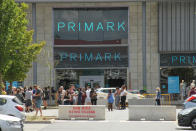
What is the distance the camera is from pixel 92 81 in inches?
1529

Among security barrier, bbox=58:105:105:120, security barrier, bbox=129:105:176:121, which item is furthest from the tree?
security barrier, bbox=129:105:176:121

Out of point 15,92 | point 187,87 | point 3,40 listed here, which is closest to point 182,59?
point 187,87

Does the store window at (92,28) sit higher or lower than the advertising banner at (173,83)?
higher

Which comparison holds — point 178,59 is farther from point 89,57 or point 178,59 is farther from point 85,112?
point 85,112

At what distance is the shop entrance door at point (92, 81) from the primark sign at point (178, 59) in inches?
219

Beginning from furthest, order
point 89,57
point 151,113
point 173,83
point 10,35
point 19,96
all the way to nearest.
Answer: point 89,57
point 173,83
point 19,96
point 10,35
point 151,113

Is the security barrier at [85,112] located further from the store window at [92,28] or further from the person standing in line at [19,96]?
the store window at [92,28]

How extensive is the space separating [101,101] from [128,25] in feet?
30.6

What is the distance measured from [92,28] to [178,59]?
8.07m

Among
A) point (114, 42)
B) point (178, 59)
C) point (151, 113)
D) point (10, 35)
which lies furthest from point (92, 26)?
point (151, 113)

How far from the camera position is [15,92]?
27391 mm

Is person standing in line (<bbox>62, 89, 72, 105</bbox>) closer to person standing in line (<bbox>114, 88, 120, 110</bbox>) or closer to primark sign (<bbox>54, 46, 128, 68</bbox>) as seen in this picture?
person standing in line (<bbox>114, 88, 120, 110</bbox>)

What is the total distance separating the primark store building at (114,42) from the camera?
38.6m

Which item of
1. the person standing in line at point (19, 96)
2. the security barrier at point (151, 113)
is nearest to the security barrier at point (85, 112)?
the security barrier at point (151, 113)
